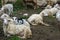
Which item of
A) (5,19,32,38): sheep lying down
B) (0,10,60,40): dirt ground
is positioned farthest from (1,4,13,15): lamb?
(5,19,32,38): sheep lying down

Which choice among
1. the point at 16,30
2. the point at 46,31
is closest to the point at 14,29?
the point at 16,30

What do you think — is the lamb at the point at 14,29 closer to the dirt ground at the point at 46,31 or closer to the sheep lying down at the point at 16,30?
the sheep lying down at the point at 16,30

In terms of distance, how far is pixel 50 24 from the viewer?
868cm

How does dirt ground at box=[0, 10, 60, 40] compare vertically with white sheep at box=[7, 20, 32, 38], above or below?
below

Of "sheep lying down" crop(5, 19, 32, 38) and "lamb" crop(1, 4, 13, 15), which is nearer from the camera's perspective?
"sheep lying down" crop(5, 19, 32, 38)

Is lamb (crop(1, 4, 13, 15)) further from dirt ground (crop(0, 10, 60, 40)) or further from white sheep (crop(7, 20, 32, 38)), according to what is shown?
white sheep (crop(7, 20, 32, 38))

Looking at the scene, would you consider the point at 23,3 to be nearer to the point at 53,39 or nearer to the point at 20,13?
the point at 20,13

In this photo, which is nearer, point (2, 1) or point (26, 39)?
point (26, 39)

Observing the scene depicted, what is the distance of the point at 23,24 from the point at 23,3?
15.4ft

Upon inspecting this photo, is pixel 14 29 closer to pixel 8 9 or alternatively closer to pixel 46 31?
pixel 46 31

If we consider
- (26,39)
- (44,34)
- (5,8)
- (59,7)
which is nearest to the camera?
(26,39)

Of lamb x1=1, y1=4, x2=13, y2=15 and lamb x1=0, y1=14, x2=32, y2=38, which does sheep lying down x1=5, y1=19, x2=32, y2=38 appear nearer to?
lamb x1=0, y1=14, x2=32, y2=38

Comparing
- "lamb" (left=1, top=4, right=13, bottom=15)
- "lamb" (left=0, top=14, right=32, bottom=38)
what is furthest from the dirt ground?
"lamb" (left=1, top=4, right=13, bottom=15)

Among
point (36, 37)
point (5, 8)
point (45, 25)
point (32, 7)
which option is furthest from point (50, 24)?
point (32, 7)
